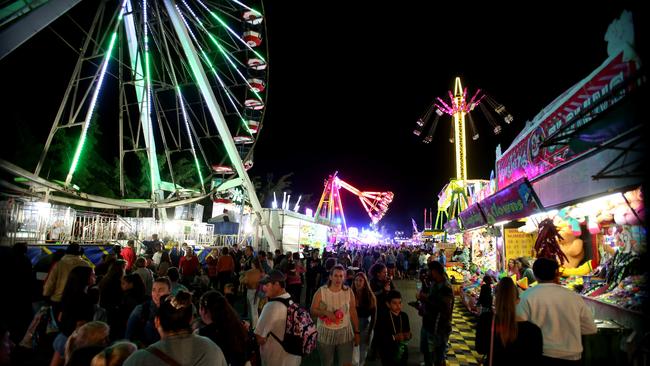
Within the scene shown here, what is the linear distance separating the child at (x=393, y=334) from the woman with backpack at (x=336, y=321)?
0.34 metres

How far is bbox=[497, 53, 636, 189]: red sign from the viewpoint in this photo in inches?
217

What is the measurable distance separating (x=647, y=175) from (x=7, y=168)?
14.9 metres

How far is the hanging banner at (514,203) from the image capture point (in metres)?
7.68

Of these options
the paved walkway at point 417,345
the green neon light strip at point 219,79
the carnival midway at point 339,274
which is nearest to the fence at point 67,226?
the carnival midway at point 339,274

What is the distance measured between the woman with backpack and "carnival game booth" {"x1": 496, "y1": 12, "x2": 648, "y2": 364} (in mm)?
2750

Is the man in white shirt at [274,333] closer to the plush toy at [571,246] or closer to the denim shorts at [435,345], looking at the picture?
the denim shorts at [435,345]

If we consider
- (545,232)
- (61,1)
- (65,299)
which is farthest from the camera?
(61,1)

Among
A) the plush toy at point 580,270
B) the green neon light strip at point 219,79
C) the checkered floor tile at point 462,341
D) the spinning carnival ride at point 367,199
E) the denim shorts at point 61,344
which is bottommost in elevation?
→ the checkered floor tile at point 462,341

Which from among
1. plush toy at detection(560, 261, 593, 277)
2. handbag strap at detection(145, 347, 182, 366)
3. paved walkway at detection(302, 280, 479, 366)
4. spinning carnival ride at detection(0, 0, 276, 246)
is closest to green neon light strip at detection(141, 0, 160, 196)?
spinning carnival ride at detection(0, 0, 276, 246)

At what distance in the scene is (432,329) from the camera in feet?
17.9

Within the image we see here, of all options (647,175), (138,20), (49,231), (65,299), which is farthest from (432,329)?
(138,20)

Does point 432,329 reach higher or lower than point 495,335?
lower

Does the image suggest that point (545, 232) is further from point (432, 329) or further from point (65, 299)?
point (65, 299)

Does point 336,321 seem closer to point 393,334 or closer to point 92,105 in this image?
point 393,334
